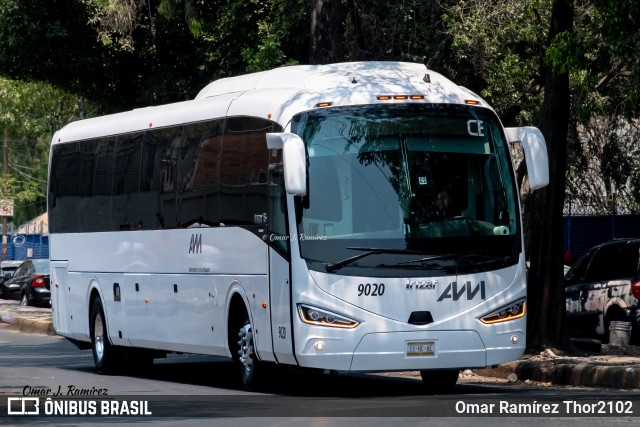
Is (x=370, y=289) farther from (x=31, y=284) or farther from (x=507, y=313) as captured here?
(x=31, y=284)

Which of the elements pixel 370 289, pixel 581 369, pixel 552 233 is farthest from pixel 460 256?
pixel 552 233

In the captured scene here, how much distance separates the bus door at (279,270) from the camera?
14.2 meters

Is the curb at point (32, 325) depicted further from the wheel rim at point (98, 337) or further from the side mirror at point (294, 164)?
the side mirror at point (294, 164)

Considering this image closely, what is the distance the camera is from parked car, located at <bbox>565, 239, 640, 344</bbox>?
2112 cm

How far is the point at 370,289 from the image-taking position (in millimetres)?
14000

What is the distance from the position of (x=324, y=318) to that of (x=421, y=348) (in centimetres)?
103

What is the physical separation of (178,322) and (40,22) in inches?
551

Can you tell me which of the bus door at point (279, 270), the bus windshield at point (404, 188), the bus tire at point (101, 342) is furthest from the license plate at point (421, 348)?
the bus tire at point (101, 342)

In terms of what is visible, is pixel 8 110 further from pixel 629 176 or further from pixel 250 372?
pixel 250 372

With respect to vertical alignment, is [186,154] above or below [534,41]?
below

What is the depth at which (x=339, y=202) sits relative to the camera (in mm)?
14203

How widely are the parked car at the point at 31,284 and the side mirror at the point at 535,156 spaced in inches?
1049

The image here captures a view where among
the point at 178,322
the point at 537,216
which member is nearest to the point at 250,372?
the point at 178,322

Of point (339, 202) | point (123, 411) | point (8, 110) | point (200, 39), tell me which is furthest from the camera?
point (8, 110)
